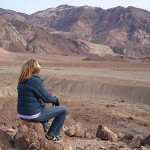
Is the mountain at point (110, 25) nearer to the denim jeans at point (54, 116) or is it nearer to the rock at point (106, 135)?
the rock at point (106, 135)

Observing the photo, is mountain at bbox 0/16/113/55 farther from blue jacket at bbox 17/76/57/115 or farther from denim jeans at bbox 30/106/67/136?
blue jacket at bbox 17/76/57/115

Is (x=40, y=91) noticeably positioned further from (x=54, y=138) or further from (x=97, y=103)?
(x=97, y=103)

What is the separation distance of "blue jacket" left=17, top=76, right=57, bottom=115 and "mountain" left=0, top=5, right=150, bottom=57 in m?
83.4

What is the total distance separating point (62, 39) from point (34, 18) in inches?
3168

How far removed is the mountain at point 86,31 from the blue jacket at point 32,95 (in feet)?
274

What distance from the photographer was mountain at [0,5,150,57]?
316 ft

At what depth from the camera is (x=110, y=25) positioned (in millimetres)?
147125

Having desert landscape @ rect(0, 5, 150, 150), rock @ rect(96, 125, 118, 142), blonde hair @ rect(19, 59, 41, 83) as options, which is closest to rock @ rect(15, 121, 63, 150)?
desert landscape @ rect(0, 5, 150, 150)

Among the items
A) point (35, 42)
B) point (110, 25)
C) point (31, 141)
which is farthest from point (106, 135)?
point (110, 25)

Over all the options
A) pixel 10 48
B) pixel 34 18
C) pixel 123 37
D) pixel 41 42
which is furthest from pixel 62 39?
pixel 34 18

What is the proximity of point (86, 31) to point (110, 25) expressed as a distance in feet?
46.6

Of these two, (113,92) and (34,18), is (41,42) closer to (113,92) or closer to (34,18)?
(113,92)

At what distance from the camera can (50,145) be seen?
4.08 metres

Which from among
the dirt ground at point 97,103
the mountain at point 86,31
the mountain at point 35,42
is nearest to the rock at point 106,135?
the dirt ground at point 97,103
